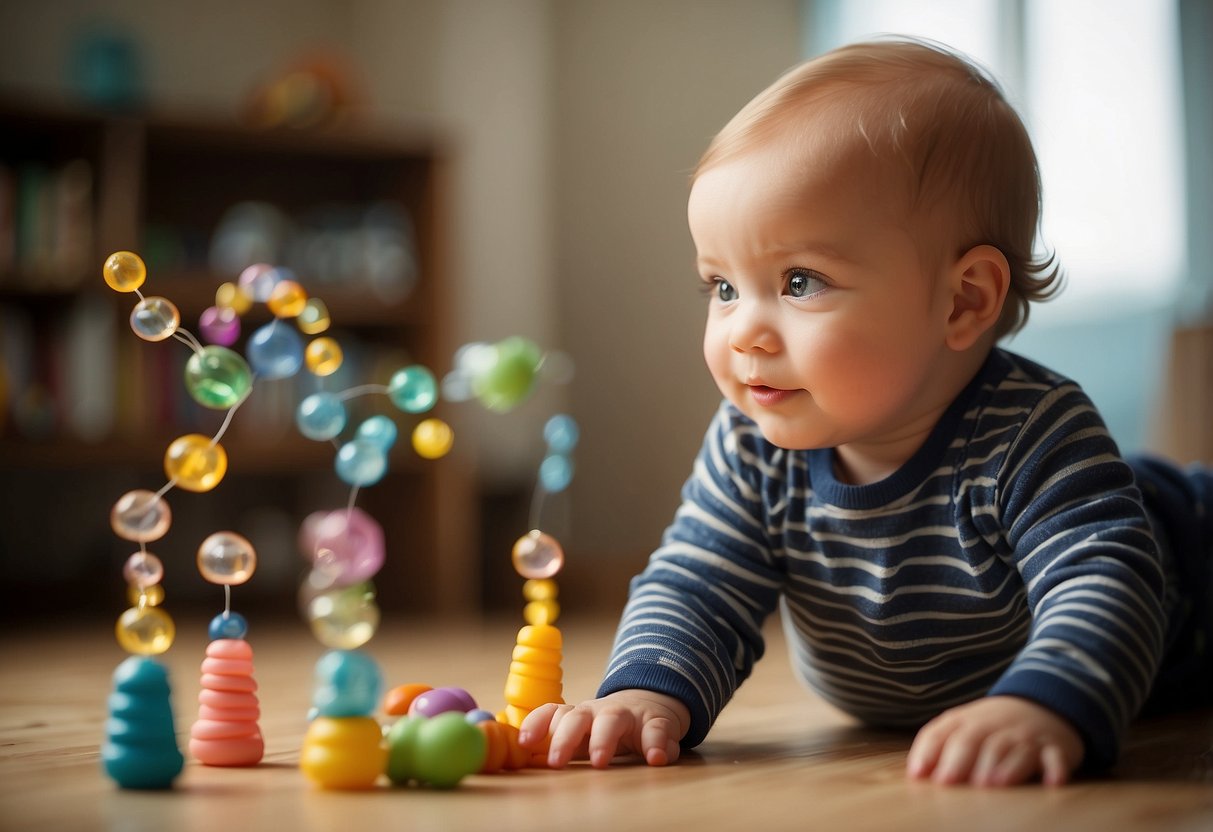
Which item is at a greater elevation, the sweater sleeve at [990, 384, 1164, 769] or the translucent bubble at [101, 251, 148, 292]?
the translucent bubble at [101, 251, 148, 292]

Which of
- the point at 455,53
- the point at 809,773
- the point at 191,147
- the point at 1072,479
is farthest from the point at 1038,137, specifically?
the point at 809,773

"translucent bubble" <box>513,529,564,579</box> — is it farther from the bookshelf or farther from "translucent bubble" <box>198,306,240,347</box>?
the bookshelf

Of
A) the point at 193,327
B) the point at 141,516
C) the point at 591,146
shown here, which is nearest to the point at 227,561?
the point at 141,516

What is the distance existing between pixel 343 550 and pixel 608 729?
23cm

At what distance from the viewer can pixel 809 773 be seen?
0.79m

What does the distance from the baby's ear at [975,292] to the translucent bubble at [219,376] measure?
19.0 inches

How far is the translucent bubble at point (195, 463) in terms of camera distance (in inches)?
28.7

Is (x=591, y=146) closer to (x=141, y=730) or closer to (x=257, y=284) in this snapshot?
(x=257, y=284)

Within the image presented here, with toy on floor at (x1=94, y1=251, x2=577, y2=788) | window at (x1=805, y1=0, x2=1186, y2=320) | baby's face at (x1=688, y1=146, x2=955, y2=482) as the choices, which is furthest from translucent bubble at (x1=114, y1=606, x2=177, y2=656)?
window at (x1=805, y1=0, x2=1186, y2=320)

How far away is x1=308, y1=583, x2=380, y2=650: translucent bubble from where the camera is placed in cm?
64

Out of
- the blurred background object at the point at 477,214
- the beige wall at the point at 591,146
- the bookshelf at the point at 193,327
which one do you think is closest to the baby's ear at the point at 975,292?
the blurred background object at the point at 477,214

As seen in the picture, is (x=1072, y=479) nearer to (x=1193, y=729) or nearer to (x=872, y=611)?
(x=872, y=611)

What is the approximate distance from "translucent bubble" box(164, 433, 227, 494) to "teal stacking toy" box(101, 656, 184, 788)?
103 mm

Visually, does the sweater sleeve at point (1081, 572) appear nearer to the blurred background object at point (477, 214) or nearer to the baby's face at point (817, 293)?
the baby's face at point (817, 293)
